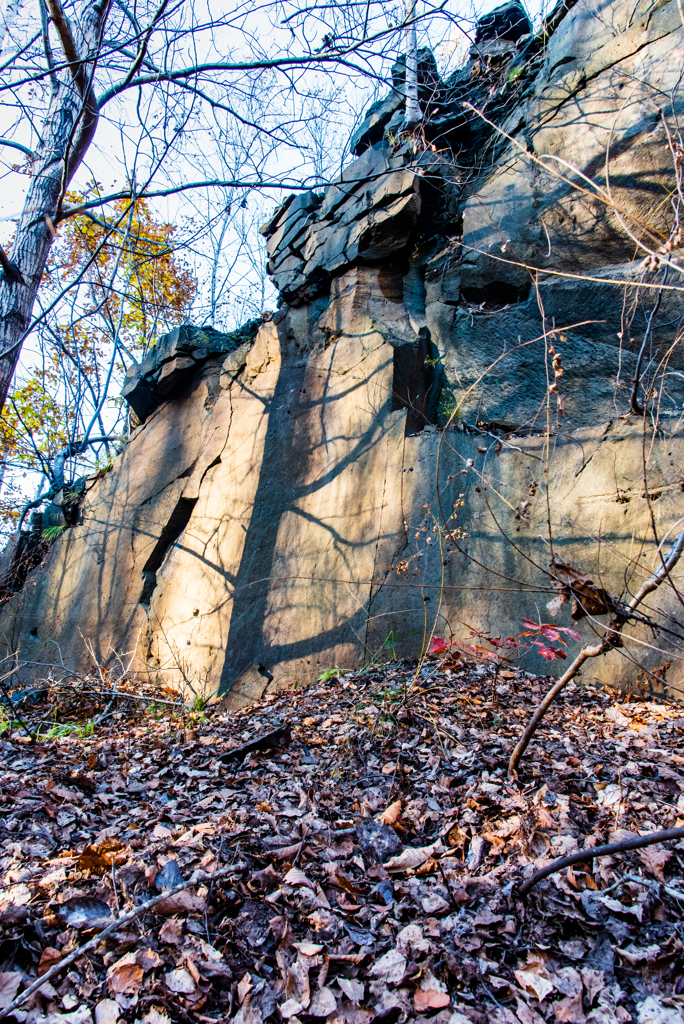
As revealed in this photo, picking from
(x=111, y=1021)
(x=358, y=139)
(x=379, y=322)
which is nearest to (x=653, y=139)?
(x=379, y=322)

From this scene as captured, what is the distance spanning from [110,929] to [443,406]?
4.86 meters

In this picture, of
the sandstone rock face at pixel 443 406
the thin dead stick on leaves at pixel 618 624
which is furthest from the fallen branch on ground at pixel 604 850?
the sandstone rock face at pixel 443 406

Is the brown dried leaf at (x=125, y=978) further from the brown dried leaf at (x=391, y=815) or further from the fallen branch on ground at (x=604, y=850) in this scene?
the fallen branch on ground at (x=604, y=850)

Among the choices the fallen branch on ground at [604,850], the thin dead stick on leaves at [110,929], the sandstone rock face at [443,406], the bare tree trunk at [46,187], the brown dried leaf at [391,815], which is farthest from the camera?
the sandstone rock face at [443,406]

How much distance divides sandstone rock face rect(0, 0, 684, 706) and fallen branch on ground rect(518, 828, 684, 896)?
6.95ft

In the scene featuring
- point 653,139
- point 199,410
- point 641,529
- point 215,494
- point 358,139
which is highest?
point 358,139

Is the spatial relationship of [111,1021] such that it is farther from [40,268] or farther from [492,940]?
[40,268]

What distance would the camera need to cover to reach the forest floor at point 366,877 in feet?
4.95

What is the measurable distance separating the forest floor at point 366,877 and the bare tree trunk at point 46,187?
9.23ft

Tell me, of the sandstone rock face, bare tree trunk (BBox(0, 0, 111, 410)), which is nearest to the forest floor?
the sandstone rock face

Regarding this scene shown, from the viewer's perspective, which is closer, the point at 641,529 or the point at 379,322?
the point at 641,529

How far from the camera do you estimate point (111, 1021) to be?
1.44 m

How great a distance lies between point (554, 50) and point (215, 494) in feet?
20.1

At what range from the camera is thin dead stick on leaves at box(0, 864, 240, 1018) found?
148 cm
